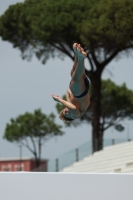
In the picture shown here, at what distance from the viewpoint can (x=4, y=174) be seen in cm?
600

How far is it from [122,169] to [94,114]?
24.0 ft

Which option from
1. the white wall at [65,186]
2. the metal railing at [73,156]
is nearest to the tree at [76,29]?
the metal railing at [73,156]

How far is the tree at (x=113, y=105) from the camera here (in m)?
26.0

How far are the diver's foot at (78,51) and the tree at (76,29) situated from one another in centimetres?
1637

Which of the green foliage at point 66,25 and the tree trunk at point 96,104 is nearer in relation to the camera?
the green foliage at point 66,25

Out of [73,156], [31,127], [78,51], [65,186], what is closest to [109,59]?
[73,156]

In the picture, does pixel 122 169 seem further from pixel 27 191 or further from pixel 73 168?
pixel 27 191

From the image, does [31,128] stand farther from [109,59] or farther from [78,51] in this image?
[78,51]

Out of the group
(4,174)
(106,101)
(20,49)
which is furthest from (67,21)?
(4,174)

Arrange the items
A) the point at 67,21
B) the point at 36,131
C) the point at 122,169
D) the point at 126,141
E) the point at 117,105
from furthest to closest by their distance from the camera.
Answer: the point at 36,131
the point at 117,105
the point at 67,21
the point at 126,141
the point at 122,169

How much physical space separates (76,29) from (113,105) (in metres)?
4.75

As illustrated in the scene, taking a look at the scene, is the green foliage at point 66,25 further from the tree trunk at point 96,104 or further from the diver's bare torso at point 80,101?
the diver's bare torso at point 80,101

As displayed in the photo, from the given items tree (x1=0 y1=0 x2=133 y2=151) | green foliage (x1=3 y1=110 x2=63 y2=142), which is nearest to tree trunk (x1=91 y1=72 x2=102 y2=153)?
tree (x1=0 y1=0 x2=133 y2=151)

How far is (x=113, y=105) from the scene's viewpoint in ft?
89.5
